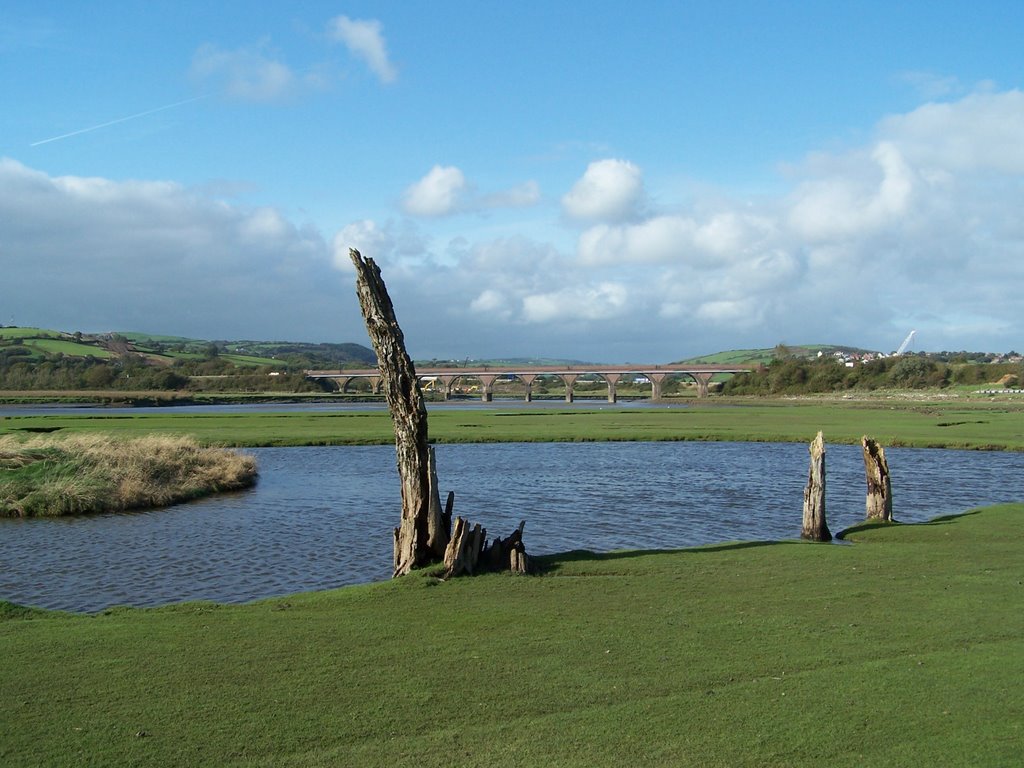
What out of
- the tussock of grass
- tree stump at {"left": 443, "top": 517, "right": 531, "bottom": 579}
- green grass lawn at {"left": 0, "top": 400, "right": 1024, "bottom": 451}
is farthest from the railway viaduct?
tree stump at {"left": 443, "top": 517, "right": 531, "bottom": 579}

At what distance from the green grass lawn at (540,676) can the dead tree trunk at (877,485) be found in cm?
732

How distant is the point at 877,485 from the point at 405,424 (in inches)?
509

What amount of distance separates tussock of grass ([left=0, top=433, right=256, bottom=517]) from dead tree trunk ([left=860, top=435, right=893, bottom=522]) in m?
21.4

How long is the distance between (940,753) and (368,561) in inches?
521

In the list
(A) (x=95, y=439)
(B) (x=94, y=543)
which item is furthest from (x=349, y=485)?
(B) (x=94, y=543)

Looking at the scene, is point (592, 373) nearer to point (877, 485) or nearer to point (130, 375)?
point (130, 375)

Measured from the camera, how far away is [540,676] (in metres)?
9.88

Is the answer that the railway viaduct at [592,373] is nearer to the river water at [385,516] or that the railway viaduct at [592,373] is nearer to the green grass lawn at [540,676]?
the river water at [385,516]

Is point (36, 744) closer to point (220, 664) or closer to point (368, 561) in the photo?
point (220, 664)

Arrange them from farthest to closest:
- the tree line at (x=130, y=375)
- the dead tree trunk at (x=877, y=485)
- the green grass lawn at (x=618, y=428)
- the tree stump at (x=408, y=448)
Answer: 1. the tree line at (x=130, y=375)
2. the green grass lawn at (x=618, y=428)
3. the dead tree trunk at (x=877, y=485)
4. the tree stump at (x=408, y=448)

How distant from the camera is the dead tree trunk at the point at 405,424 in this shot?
16609 millimetres

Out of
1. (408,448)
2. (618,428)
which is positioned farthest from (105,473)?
(618,428)

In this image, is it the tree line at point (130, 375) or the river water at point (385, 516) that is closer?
the river water at point (385, 516)

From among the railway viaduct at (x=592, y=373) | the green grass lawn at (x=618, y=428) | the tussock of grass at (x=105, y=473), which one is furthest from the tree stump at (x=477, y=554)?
the railway viaduct at (x=592, y=373)
